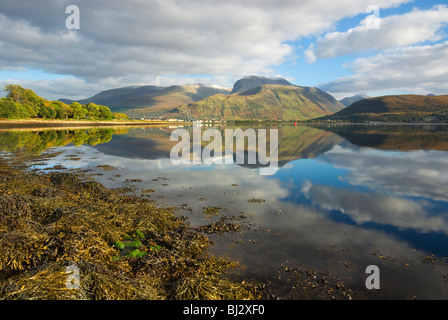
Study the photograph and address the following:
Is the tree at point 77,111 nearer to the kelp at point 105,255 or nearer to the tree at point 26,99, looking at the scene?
the tree at point 26,99

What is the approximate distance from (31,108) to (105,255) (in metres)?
155

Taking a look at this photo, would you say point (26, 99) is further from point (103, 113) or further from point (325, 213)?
point (325, 213)

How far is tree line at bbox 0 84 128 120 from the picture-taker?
11369 centimetres

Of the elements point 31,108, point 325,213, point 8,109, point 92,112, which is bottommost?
point 325,213

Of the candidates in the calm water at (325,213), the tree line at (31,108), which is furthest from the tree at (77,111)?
the calm water at (325,213)

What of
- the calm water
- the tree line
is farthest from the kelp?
the tree line

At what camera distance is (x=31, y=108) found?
129m

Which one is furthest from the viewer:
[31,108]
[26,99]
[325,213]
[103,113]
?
[103,113]

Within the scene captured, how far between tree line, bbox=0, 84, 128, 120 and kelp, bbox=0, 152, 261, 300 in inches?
5179

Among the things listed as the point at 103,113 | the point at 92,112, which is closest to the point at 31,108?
the point at 92,112

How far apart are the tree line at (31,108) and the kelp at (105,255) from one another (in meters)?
132

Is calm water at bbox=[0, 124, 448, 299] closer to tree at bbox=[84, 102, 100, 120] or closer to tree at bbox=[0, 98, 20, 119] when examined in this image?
tree at bbox=[0, 98, 20, 119]
